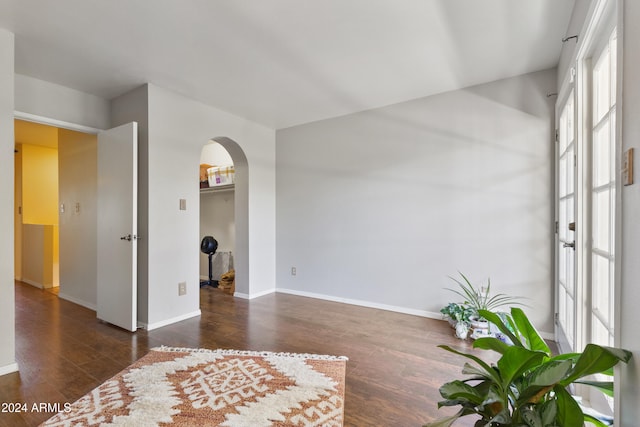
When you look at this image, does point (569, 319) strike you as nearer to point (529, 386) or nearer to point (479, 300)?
point (479, 300)

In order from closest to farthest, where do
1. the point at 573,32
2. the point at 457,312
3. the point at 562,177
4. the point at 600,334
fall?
Result: the point at 600,334 < the point at 573,32 < the point at 562,177 < the point at 457,312

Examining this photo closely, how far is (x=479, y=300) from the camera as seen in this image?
2947 mm

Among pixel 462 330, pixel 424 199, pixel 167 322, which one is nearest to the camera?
pixel 462 330

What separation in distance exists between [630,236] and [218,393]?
6.88ft

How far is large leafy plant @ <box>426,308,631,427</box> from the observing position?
85 centimetres

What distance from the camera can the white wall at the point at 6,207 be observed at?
2072mm

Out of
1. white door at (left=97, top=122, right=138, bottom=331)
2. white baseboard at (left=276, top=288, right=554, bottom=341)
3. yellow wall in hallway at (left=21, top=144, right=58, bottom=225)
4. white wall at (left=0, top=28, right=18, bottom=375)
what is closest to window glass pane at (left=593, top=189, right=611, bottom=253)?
white baseboard at (left=276, top=288, right=554, bottom=341)

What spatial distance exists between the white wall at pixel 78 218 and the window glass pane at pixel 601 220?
467cm

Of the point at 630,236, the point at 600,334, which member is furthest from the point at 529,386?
the point at 600,334

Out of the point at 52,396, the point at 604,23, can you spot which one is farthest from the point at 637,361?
the point at 52,396

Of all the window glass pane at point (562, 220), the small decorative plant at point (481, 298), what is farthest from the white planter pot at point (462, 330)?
the window glass pane at point (562, 220)

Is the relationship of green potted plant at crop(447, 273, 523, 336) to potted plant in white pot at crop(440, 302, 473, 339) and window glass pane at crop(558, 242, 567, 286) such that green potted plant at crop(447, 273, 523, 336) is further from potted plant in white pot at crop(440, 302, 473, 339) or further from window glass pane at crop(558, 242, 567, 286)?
window glass pane at crop(558, 242, 567, 286)

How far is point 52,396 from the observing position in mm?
1797

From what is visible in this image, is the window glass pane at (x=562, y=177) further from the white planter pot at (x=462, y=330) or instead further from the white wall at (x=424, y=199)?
the white planter pot at (x=462, y=330)
